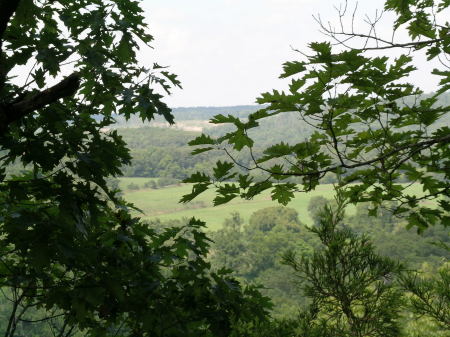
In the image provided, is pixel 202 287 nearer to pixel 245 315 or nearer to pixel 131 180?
pixel 245 315

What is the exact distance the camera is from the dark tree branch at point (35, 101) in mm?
2377

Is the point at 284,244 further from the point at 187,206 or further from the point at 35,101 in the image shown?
the point at 35,101

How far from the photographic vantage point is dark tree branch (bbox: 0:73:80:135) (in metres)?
2.38

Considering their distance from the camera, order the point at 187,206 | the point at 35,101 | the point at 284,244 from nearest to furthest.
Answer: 1. the point at 35,101
2. the point at 284,244
3. the point at 187,206

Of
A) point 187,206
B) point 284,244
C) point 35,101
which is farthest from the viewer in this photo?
point 187,206

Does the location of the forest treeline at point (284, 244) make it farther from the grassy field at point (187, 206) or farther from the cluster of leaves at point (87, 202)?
the cluster of leaves at point (87, 202)

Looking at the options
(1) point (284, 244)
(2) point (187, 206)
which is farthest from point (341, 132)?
(2) point (187, 206)

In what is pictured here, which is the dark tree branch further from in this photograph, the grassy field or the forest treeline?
the grassy field

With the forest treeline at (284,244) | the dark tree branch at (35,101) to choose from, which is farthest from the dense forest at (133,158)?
the forest treeline at (284,244)

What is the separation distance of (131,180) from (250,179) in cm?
16757

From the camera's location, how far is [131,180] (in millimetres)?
165375

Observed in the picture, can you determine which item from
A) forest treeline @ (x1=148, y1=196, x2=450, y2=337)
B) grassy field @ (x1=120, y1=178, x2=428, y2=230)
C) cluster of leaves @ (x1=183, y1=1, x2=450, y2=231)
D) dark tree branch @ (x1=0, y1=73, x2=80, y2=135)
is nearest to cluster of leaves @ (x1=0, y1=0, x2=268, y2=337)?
dark tree branch @ (x1=0, y1=73, x2=80, y2=135)

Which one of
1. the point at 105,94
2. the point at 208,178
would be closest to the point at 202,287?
the point at 208,178

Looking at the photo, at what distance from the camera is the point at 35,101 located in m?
2.40
